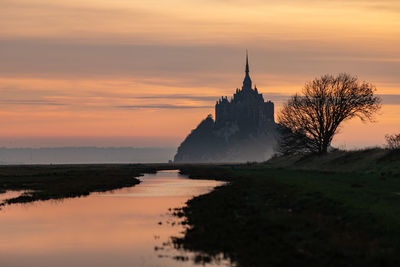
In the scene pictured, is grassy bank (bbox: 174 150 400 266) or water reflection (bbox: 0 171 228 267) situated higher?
Result: grassy bank (bbox: 174 150 400 266)

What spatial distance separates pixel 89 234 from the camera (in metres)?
29.7

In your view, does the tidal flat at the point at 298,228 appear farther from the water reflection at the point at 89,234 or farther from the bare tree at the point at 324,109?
the bare tree at the point at 324,109

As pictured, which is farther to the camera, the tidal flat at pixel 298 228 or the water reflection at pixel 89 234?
the water reflection at pixel 89 234

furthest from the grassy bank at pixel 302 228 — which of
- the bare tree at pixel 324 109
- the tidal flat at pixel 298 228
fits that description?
the bare tree at pixel 324 109

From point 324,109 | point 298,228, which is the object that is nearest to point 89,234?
point 298,228

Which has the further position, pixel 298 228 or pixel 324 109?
pixel 324 109

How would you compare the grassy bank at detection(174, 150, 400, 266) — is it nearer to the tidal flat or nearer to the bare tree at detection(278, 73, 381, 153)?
the tidal flat

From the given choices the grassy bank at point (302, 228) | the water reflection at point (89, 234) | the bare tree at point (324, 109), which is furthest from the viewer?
the bare tree at point (324, 109)

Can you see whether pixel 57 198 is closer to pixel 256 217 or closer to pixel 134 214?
pixel 134 214

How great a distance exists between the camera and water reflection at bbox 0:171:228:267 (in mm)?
22688

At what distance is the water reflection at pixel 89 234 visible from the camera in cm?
2269

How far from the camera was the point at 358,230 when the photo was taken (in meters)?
24.6

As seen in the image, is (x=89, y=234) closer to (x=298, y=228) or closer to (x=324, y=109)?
(x=298, y=228)

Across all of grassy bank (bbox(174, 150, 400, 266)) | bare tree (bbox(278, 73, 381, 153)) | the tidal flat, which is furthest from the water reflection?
bare tree (bbox(278, 73, 381, 153))
